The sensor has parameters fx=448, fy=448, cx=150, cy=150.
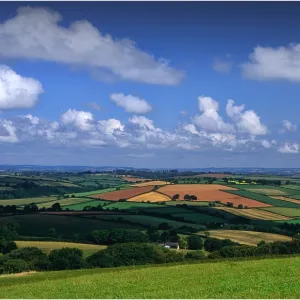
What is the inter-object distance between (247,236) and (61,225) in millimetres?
42509

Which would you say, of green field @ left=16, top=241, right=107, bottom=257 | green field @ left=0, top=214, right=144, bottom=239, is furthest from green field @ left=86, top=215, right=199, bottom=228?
green field @ left=16, top=241, right=107, bottom=257

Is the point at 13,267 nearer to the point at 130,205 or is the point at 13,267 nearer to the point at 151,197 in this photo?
the point at 130,205

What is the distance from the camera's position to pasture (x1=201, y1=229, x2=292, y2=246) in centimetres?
8462

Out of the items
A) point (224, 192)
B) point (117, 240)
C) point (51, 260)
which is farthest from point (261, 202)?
point (51, 260)

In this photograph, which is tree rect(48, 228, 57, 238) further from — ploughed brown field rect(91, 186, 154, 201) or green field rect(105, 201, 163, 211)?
ploughed brown field rect(91, 186, 154, 201)

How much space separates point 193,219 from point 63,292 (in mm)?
89984

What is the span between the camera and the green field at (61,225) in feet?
326

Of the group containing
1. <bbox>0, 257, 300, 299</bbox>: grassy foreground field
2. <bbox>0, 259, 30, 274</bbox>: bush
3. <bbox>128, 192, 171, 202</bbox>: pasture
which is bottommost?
<bbox>0, 259, 30, 274</bbox>: bush

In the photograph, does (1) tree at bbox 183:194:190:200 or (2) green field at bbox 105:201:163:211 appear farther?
(1) tree at bbox 183:194:190:200

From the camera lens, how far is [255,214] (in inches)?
4643

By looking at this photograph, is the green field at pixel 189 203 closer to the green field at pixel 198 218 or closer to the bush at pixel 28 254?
the green field at pixel 198 218

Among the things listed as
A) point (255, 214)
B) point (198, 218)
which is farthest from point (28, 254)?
point (255, 214)

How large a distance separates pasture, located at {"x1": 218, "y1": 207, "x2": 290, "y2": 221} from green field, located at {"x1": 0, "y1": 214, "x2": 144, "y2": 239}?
29.2 metres

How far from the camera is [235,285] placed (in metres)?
25.8
